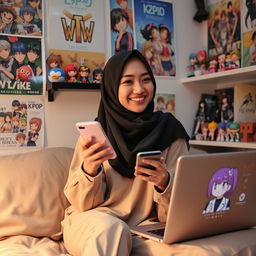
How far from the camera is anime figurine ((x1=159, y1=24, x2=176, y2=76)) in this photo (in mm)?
1835

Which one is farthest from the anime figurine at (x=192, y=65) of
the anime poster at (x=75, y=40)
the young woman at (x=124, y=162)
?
the young woman at (x=124, y=162)

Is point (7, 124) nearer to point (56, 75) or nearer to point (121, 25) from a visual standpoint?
point (56, 75)

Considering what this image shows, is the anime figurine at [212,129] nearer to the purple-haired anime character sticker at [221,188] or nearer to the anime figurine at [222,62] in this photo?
the anime figurine at [222,62]

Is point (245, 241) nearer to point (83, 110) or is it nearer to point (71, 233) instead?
point (71, 233)

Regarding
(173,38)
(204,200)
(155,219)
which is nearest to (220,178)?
(204,200)

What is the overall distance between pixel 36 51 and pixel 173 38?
0.75m

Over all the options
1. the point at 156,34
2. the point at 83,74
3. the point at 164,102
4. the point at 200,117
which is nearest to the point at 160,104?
the point at 164,102

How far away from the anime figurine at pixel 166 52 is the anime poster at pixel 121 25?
18cm

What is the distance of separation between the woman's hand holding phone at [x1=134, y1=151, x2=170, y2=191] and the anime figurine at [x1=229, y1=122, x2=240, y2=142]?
70cm

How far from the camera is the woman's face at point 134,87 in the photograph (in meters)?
1.22

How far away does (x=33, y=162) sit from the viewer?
52.4 inches

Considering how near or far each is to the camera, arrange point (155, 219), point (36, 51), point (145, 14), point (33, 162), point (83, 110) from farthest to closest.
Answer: point (145, 14)
point (83, 110)
point (36, 51)
point (33, 162)
point (155, 219)

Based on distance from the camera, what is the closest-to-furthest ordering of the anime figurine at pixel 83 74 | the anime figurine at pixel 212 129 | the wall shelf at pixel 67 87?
the wall shelf at pixel 67 87 < the anime figurine at pixel 83 74 < the anime figurine at pixel 212 129

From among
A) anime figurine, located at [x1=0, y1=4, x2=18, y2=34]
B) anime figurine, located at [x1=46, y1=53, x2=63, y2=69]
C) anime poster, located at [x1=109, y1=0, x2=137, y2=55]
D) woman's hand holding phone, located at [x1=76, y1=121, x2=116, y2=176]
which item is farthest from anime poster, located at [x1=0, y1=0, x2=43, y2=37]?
woman's hand holding phone, located at [x1=76, y1=121, x2=116, y2=176]
